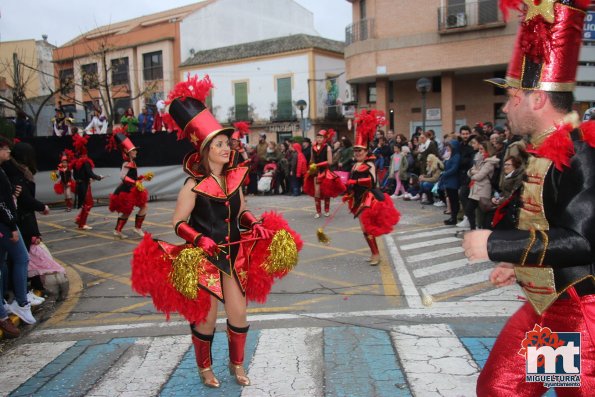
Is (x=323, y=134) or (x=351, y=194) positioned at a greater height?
(x=323, y=134)

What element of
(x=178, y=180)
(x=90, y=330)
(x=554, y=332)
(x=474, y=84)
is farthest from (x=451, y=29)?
(x=554, y=332)

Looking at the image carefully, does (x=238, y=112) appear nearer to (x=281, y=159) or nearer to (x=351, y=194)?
(x=281, y=159)

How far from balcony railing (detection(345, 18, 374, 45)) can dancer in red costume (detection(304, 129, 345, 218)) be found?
16.1m

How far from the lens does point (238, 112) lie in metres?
43.3

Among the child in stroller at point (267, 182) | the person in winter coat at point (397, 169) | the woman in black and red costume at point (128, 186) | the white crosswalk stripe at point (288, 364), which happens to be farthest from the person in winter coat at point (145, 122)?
the white crosswalk stripe at point (288, 364)

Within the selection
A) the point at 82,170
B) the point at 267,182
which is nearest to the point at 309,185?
the point at 82,170

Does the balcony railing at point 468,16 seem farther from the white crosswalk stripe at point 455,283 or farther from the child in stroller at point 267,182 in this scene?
the white crosswalk stripe at point 455,283

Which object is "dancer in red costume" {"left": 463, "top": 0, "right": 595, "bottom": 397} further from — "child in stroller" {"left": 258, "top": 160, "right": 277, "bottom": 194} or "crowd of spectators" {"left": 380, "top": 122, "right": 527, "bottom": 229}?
"child in stroller" {"left": 258, "top": 160, "right": 277, "bottom": 194}

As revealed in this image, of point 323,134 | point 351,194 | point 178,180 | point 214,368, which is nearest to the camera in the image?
point 214,368

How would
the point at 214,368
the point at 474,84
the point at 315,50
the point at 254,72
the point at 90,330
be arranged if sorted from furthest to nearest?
the point at 254,72 < the point at 315,50 < the point at 474,84 < the point at 90,330 < the point at 214,368

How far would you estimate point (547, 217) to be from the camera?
2.62 meters

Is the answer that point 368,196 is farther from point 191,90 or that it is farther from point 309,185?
point 309,185

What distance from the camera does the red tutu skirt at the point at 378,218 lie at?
8805mm

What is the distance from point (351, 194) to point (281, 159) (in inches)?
440
